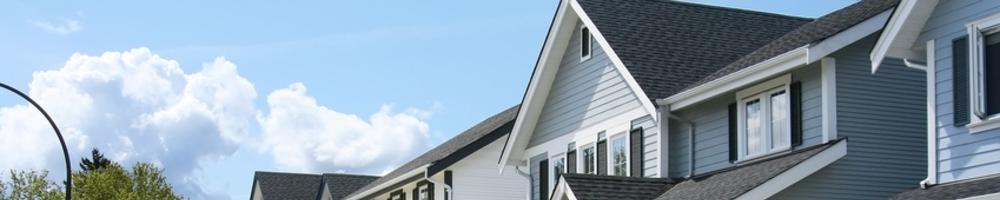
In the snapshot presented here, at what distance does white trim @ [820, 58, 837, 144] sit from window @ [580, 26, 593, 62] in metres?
7.71

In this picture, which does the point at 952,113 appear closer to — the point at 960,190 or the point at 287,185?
the point at 960,190

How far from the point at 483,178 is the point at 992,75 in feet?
76.8

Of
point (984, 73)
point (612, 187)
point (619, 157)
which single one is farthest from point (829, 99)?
point (619, 157)

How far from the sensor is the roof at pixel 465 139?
41.8m

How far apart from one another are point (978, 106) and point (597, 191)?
8.98 metres

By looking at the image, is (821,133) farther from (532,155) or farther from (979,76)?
(532,155)

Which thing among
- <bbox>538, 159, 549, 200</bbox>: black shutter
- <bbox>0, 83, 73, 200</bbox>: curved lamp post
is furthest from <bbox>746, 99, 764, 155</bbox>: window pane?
<bbox>0, 83, 73, 200</bbox>: curved lamp post

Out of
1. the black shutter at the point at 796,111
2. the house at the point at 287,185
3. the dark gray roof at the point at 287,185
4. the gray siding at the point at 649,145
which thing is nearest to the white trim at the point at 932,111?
the black shutter at the point at 796,111

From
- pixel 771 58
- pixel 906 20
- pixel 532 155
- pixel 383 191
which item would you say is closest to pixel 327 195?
pixel 383 191

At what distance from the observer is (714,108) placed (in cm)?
2781

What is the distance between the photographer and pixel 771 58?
25.2 metres

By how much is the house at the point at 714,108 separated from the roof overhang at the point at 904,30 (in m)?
3.09

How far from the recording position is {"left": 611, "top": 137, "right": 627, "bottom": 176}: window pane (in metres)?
30.5

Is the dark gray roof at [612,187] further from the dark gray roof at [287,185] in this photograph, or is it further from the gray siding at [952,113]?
the dark gray roof at [287,185]
